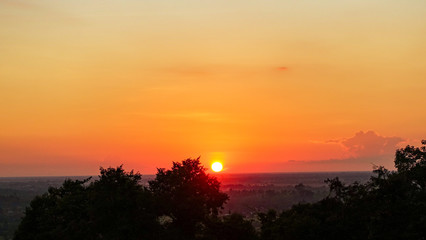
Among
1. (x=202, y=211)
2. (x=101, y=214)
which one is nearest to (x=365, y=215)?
(x=202, y=211)

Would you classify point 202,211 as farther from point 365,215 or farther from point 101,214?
point 365,215

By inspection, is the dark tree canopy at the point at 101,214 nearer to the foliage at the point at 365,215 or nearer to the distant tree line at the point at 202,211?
the distant tree line at the point at 202,211

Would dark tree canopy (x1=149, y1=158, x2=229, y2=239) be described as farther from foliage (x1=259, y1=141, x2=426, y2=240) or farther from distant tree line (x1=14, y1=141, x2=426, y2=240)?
foliage (x1=259, y1=141, x2=426, y2=240)

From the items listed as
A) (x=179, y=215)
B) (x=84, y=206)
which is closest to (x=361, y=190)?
(x=179, y=215)

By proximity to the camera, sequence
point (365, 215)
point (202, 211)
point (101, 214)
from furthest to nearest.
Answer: point (202, 211) < point (101, 214) < point (365, 215)

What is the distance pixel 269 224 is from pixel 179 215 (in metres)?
10.9

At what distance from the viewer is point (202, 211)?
5956cm

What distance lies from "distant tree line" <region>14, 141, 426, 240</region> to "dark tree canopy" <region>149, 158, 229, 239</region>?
0.39 ft

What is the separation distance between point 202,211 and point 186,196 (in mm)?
2644

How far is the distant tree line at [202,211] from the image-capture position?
47594 mm

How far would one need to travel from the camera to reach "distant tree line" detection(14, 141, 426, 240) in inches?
1874

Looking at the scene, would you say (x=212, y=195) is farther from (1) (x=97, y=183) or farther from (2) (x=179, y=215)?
(1) (x=97, y=183)

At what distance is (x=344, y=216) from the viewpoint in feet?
160

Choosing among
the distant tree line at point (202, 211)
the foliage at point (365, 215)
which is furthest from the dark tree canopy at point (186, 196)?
the foliage at point (365, 215)
